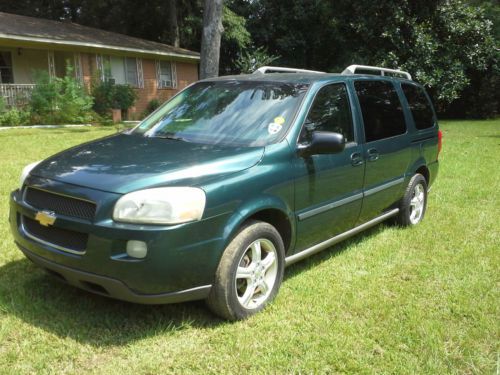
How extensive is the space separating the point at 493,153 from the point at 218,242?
34.6 feet

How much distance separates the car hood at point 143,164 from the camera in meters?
3.08

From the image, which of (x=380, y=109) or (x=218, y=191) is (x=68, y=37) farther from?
(x=218, y=191)

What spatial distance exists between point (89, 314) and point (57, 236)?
0.63 m

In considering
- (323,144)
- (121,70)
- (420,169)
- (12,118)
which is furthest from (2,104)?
(323,144)

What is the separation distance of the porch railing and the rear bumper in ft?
53.0

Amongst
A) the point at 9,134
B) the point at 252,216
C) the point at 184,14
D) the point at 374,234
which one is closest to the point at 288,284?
the point at 252,216

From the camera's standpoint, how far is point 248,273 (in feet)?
11.2

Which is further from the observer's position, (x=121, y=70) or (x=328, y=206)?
(x=121, y=70)

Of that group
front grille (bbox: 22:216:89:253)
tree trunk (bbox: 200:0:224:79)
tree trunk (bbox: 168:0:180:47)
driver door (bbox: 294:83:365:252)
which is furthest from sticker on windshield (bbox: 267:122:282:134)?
tree trunk (bbox: 168:0:180:47)

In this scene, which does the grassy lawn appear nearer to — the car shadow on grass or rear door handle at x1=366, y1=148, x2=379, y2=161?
the car shadow on grass

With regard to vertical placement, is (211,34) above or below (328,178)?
above

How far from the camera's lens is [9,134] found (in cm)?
1344

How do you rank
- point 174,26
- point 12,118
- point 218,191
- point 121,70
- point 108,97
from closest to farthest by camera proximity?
point 218,191 → point 12,118 → point 108,97 → point 121,70 → point 174,26

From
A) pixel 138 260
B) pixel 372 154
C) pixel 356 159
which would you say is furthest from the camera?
pixel 372 154
